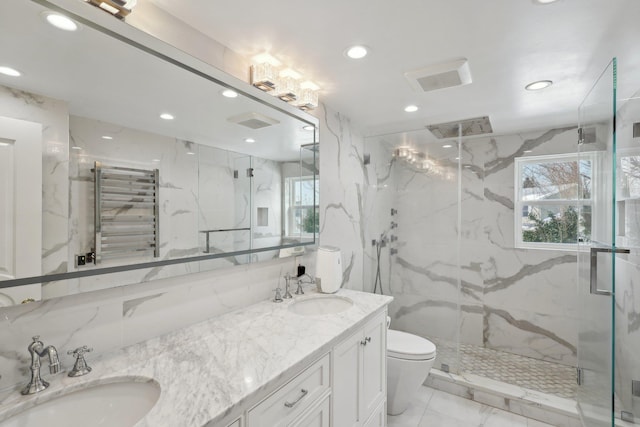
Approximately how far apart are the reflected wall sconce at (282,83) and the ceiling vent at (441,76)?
62 centimetres

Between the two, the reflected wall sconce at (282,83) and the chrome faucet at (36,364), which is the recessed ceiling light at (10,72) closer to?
the chrome faucet at (36,364)

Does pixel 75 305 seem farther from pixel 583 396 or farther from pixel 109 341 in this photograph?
pixel 583 396

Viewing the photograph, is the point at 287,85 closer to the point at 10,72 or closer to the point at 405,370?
the point at 10,72

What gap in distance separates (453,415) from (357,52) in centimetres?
262

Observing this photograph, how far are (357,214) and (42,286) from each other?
2.29 m

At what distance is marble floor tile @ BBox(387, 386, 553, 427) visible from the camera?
225cm

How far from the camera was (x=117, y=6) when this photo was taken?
1099 mm

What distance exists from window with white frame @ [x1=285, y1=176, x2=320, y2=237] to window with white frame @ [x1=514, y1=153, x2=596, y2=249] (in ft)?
7.45

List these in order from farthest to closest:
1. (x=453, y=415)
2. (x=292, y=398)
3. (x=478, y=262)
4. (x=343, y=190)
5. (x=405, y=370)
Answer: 1. (x=478, y=262)
2. (x=343, y=190)
3. (x=453, y=415)
4. (x=405, y=370)
5. (x=292, y=398)

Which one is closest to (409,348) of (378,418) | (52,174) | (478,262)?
(378,418)

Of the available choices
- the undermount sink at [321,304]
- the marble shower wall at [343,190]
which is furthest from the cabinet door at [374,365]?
the marble shower wall at [343,190]

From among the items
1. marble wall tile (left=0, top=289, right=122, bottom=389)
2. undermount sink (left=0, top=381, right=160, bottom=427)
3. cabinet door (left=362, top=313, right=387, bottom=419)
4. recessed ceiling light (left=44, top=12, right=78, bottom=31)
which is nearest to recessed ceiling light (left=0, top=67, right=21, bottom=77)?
recessed ceiling light (left=44, top=12, right=78, bottom=31)

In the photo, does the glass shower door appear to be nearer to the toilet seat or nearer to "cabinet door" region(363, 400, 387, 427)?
the toilet seat

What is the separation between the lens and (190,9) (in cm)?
130
